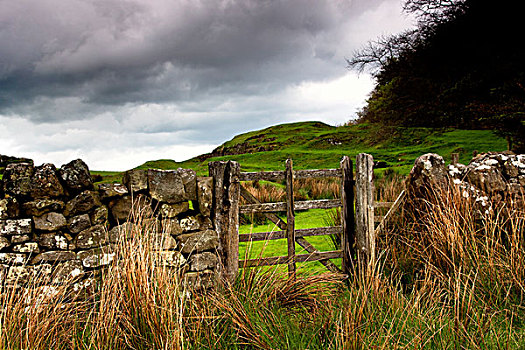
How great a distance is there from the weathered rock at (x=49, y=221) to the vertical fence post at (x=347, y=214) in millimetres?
3503

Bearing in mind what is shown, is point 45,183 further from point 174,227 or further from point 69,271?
point 174,227

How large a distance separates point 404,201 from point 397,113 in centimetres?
871

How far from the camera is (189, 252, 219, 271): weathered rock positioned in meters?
4.10

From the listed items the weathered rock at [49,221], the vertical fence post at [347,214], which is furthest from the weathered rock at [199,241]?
the vertical fence post at [347,214]

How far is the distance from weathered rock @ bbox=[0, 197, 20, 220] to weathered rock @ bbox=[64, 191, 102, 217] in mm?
428

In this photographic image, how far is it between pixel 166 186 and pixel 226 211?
78cm

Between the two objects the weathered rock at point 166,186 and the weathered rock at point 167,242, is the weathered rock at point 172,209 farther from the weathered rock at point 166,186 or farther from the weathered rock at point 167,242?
the weathered rock at point 167,242

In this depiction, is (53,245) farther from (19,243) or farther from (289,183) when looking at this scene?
(289,183)

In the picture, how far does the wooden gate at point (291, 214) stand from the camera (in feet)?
14.2

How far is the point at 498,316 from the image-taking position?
131 inches

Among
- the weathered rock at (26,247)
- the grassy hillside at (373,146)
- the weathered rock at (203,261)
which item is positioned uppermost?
the grassy hillside at (373,146)

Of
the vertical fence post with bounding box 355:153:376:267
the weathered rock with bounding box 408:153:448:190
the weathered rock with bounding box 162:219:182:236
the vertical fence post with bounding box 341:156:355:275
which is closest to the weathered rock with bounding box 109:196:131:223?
the weathered rock with bounding box 162:219:182:236

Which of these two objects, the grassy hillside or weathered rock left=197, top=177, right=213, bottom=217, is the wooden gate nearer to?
weathered rock left=197, top=177, right=213, bottom=217

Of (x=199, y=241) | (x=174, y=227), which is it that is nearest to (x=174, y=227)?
(x=174, y=227)
